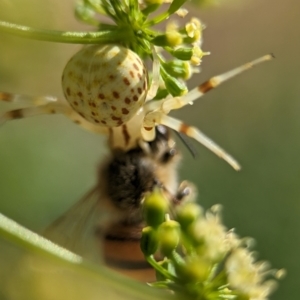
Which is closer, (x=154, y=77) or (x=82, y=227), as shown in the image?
(x=154, y=77)

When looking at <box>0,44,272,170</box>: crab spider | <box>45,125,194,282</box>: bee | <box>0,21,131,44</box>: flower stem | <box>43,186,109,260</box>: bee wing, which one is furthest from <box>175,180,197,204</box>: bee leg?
<box>0,21,131,44</box>: flower stem

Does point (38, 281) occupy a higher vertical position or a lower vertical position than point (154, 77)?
lower

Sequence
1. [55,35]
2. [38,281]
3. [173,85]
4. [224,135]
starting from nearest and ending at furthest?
[55,35], [173,85], [38,281], [224,135]

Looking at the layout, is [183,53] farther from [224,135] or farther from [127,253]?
[224,135]

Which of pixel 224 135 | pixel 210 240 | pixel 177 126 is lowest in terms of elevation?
pixel 224 135

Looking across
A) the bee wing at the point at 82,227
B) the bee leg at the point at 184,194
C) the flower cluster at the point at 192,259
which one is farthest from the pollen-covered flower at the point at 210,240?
the bee wing at the point at 82,227

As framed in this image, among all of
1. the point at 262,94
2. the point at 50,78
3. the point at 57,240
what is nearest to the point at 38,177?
the point at 50,78

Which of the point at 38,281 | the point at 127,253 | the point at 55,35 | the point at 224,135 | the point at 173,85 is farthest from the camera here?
the point at 224,135

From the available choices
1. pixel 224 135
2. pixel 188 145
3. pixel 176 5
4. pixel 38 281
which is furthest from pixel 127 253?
pixel 224 135
